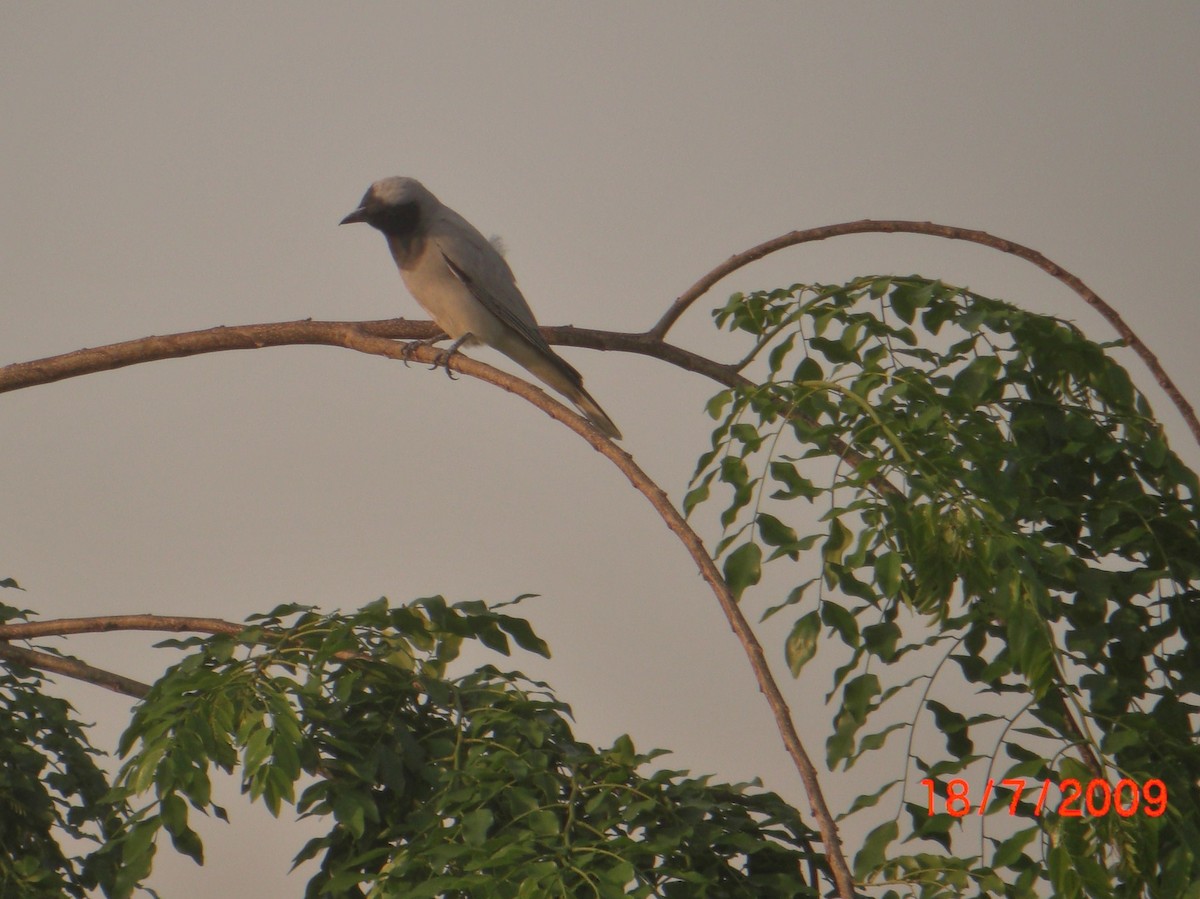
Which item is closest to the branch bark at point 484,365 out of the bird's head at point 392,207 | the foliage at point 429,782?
the foliage at point 429,782

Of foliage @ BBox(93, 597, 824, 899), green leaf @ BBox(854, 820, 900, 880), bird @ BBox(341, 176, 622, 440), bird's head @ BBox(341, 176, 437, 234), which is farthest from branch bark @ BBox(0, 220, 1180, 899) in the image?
bird's head @ BBox(341, 176, 437, 234)

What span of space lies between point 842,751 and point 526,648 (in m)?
0.71

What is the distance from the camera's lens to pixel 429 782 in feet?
7.43

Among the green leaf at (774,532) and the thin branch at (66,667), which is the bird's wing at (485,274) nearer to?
the thin branch at (66,667)

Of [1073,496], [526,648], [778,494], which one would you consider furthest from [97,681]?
[1073,496]

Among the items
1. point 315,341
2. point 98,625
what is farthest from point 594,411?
point 98,625

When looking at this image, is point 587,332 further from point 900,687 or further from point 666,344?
point 900,687

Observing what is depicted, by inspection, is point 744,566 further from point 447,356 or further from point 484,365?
point 447,356

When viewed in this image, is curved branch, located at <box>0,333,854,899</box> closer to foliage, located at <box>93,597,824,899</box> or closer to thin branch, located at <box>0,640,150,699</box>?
thin branch, located at <box>0,640,150,699</box>

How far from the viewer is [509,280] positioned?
14.6ft

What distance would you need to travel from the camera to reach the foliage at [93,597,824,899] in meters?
1.92

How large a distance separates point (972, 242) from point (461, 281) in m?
1.84

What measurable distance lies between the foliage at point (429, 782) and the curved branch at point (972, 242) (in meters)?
1.11
